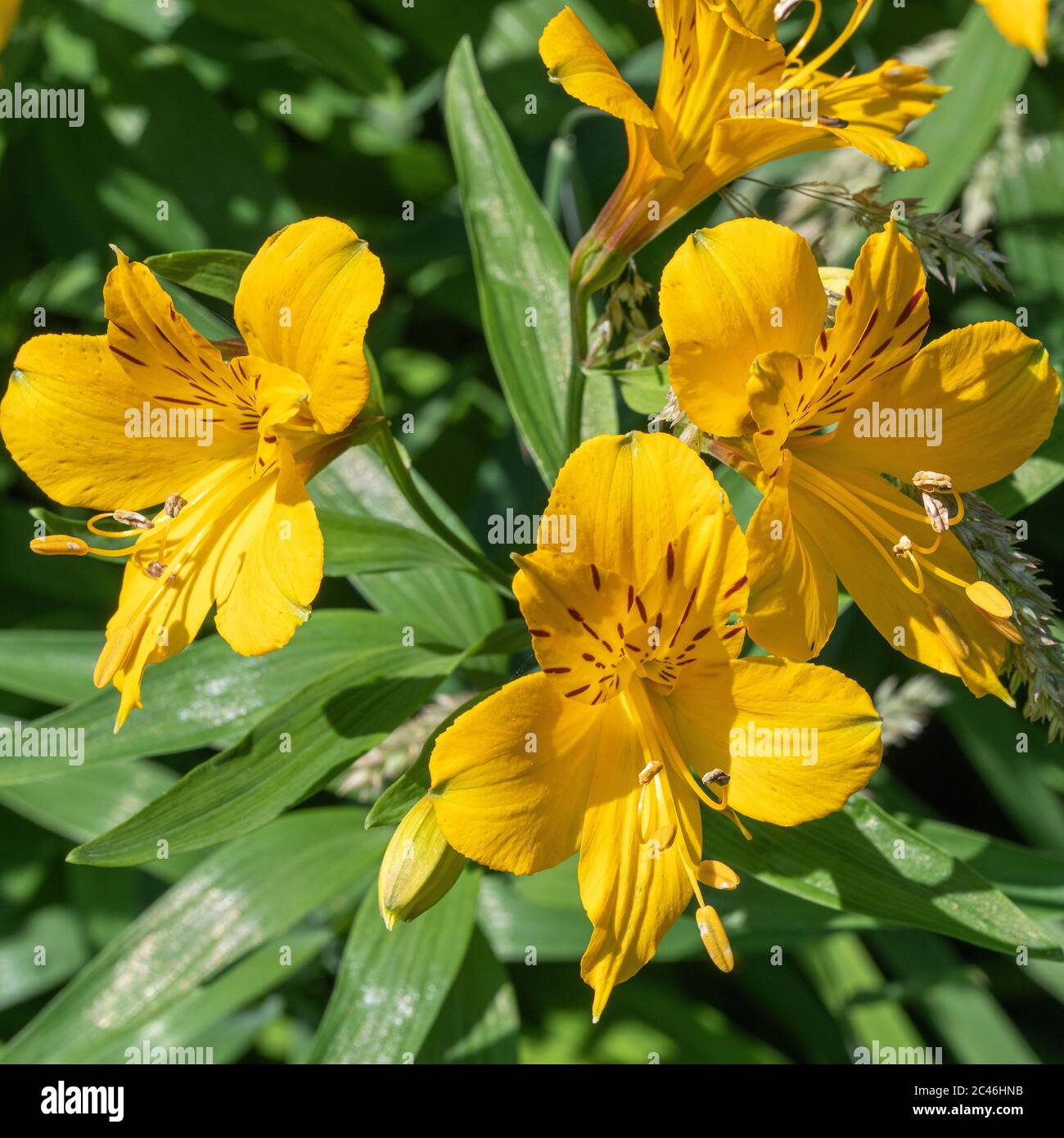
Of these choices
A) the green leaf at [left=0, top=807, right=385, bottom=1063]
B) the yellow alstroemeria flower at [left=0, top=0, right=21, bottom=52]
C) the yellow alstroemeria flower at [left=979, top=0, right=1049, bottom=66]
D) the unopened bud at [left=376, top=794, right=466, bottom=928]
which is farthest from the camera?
the green leaf at [left=0, top=807, right=385, bottom=1063]

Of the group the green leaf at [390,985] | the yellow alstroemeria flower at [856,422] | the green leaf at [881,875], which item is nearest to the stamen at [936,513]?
the yellow alstroemeria flower at [856,422]

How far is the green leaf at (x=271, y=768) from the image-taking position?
1.50 metres

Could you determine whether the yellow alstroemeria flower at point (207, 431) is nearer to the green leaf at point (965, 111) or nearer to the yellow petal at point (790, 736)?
the yellow petal at point (790, 736)

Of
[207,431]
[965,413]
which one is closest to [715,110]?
[965,413]

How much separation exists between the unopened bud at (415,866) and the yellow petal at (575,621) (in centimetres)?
23

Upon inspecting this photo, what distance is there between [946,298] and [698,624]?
1.77m

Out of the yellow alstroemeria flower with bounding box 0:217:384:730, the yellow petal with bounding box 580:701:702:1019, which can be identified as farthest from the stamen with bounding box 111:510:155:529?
the yellow petal with bounding box 580:701:702:1019

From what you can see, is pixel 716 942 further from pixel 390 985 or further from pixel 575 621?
pixel 390 985

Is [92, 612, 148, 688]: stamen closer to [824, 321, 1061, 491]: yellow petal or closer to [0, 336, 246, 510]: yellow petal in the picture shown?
[0, 336, 246, 510]: yellow petal

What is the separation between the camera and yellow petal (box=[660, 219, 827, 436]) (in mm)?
1181

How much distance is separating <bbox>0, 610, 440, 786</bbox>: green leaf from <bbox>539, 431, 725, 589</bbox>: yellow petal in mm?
608

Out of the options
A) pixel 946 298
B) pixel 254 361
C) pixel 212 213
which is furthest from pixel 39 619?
pixel 946 298

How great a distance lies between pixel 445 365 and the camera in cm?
292

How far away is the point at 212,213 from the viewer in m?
2.44
